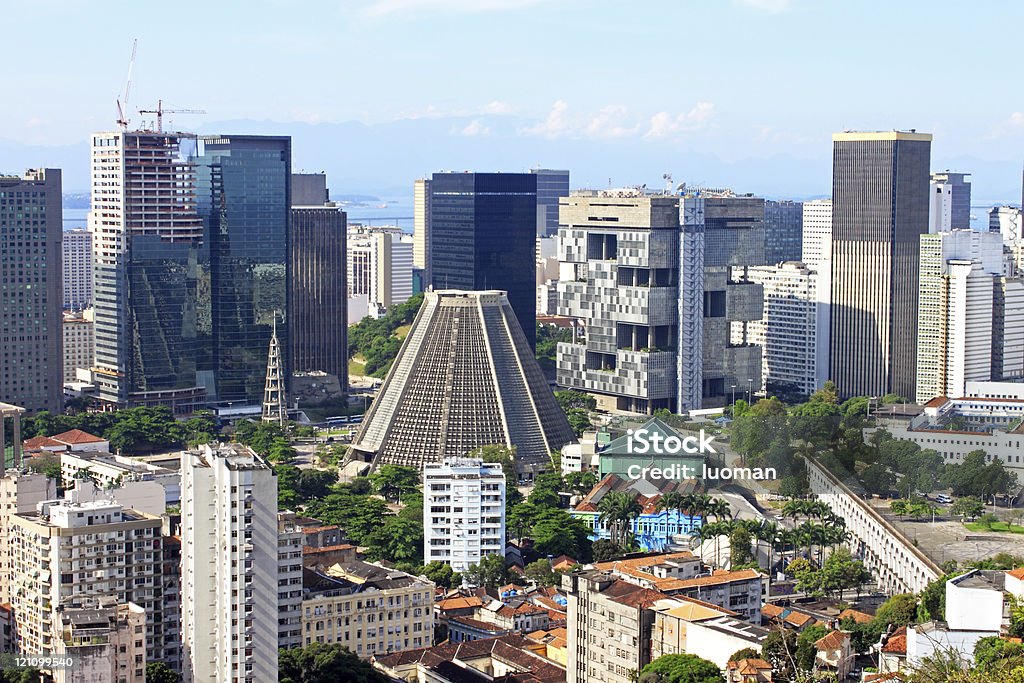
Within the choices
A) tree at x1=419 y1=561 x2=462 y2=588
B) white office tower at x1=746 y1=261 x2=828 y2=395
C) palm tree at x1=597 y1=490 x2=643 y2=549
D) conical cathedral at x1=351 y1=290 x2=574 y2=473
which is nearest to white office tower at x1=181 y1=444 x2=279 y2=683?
tree at x1=419 y1=561 x2=462 y2=588

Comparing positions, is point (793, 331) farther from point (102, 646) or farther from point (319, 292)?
point (102, 646)

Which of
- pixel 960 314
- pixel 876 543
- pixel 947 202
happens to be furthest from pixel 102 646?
pixel 947 202

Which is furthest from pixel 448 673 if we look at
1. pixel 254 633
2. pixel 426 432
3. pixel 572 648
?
pixel 426 432

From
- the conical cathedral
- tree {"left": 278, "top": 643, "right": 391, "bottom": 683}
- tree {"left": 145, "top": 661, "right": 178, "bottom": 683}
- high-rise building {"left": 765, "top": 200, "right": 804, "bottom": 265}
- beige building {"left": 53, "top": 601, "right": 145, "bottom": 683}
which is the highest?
high-rise building {"left": 765, "top": 200, "right": 804, "bottom": 265}

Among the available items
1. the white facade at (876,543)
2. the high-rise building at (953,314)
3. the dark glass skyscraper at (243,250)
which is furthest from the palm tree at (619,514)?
the dark glass skyscraper at (243,250)

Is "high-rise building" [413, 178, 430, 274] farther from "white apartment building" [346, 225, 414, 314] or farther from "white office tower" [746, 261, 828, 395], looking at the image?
"white office tower" [746, 261, 828, 395]

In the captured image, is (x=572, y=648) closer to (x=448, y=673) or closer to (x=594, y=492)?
(x=448, y=673)
